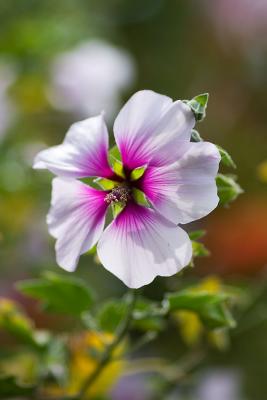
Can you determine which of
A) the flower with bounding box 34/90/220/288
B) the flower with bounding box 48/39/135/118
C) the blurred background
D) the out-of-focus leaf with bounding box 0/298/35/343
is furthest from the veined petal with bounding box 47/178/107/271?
the flower with bounding box 48/39/135/118

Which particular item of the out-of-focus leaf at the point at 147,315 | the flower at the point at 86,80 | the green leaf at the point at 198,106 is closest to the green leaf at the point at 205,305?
the out-of-focus leaf at the point at 147,315

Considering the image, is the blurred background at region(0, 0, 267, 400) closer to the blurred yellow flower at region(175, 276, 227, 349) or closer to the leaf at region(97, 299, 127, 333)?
the blurred yellow flower at region(175, 276, 227, 349)

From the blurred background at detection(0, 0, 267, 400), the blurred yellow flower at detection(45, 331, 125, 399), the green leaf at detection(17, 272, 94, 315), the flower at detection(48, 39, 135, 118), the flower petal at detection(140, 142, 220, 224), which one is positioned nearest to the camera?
the flower petal at detection(140, 142, 220, 224)

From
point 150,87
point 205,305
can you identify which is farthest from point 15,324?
point 150,87

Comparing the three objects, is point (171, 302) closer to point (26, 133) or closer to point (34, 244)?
point (34, 244)

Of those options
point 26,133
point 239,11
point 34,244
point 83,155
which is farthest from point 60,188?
point 239,11

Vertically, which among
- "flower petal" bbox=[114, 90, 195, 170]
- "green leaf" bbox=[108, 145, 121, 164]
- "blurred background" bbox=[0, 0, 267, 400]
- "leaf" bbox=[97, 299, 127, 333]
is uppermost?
"flower petal" bbox=[114, 90, 195, 170]
